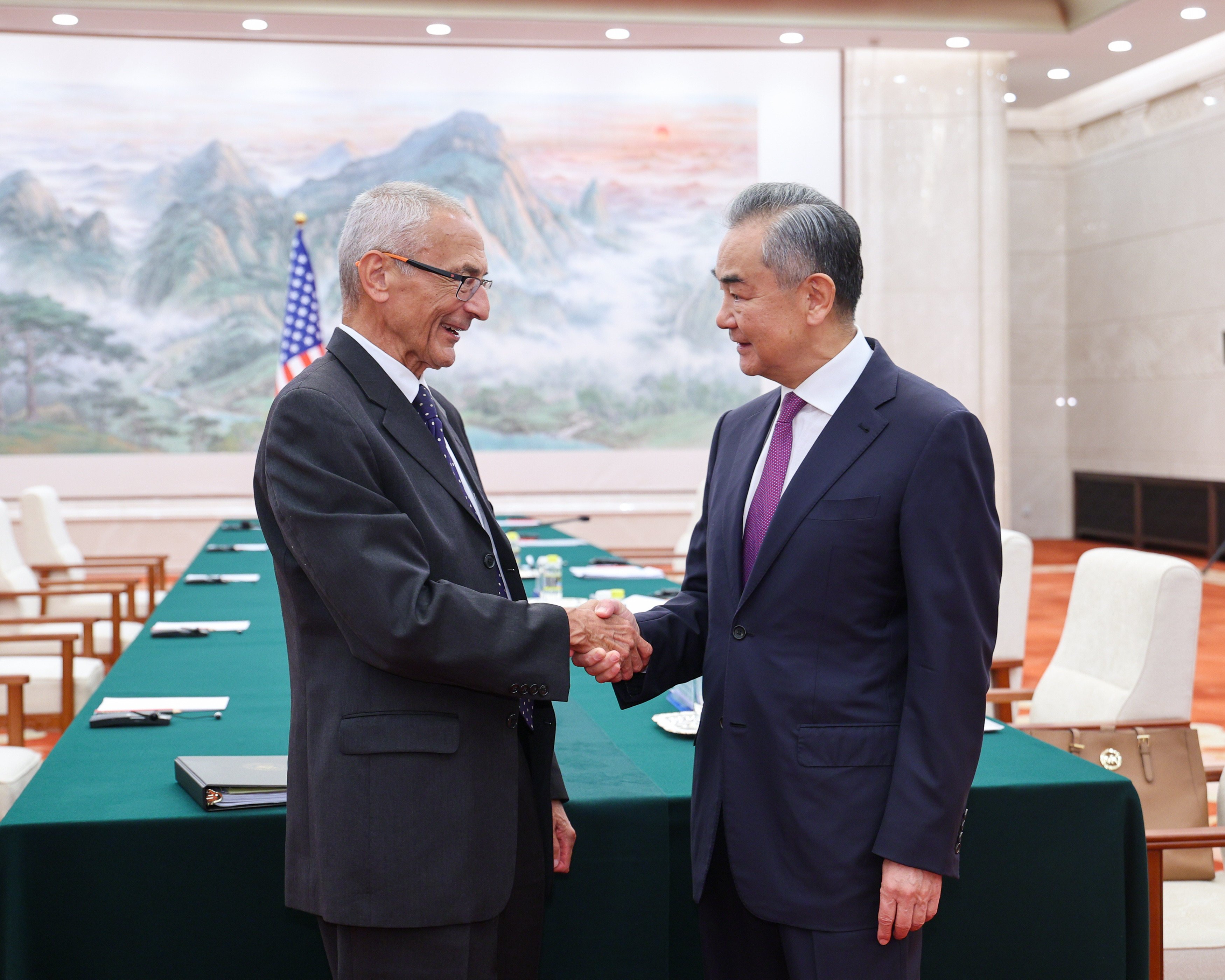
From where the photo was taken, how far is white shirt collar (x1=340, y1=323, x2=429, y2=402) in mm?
1749

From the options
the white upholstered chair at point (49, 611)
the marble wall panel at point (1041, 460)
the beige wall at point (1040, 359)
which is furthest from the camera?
the marble wall panel at point (1041, 460)

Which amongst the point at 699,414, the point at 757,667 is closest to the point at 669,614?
the point at 757,667

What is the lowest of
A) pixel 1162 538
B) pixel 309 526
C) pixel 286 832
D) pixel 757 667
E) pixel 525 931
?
pixel 1162 538

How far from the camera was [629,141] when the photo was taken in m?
11.8

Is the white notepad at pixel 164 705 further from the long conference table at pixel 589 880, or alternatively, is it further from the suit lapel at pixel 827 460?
the suit lapel at pixel 827 460

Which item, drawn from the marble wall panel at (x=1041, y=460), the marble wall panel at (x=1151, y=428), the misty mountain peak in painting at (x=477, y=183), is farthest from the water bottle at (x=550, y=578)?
the marble wall panel at (x=1041, y=460)

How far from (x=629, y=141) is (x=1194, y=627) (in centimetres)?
939

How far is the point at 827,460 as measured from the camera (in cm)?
169

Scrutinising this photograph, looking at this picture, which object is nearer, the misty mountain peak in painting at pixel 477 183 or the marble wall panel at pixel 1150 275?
the misty mountain peak in painting at pixel 477 183

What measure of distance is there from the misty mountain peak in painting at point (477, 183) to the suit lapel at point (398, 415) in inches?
393

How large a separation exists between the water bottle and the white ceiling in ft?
19.9

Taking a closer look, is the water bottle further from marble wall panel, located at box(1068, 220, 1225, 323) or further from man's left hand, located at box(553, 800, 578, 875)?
marble wall panel, located at box(1068, 220, 1225, 323)

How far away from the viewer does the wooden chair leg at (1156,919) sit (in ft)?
7.24

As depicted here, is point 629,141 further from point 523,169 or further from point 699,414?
point 699,414
